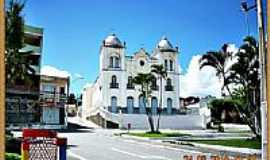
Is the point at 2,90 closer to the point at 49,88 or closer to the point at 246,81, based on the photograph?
the point at 49,88

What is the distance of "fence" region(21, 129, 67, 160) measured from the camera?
2.93 metres

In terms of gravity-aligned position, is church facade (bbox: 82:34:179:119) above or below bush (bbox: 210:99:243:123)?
above

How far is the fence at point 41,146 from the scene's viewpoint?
9.61ft

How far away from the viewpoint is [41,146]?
119 inches

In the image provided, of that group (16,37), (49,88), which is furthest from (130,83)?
(16,37)

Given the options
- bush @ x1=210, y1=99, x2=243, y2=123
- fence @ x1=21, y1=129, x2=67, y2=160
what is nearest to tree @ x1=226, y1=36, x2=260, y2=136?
bush @ x1=210, y1=99, x2=243, y2=123

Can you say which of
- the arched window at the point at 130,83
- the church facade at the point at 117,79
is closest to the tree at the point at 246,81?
the church facade at the point at 117,79

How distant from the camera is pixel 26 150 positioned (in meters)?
2.92

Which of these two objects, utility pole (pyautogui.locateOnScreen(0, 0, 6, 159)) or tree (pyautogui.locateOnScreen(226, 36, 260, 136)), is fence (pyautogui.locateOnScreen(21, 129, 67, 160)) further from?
tree (pyautogui.locateOnScreen(226, 36, 260, 136))

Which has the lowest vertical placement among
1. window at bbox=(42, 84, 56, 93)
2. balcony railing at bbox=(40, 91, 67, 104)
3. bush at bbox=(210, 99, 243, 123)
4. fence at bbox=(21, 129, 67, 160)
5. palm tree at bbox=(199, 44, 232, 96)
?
fence at bbox=(21, 129, 67, 160)

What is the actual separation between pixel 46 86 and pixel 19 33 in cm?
64

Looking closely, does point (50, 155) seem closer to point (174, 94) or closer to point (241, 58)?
point (174, 94)

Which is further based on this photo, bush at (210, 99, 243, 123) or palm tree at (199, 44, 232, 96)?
bush at (210, 99, 243, 123)

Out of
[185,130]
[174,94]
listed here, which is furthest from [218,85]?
[185,130]
